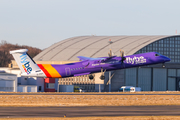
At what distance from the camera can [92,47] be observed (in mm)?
124875

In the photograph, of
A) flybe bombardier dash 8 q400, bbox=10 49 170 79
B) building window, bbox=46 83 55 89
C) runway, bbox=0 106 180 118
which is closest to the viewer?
runway, bbox=0 106 180 118

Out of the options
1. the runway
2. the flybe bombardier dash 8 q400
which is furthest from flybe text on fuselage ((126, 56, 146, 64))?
the runway

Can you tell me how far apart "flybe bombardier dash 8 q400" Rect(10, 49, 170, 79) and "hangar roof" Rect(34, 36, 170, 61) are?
43.7 m

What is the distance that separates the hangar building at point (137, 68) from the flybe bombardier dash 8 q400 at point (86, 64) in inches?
1415

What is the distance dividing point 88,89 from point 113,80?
8723 mm

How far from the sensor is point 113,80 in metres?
107

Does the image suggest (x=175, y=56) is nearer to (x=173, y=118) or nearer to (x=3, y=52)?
(x=173, y=118)

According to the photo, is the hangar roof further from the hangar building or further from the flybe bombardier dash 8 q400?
the flybe bombardier dash 8 q400

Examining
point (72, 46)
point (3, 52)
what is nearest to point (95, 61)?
point (72, 46)

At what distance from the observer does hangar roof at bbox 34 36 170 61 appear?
116 meters

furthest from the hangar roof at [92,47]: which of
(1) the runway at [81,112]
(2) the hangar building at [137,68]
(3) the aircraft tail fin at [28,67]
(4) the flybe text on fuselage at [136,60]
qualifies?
(1) the runway at [81,112]

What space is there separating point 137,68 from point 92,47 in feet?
72.7

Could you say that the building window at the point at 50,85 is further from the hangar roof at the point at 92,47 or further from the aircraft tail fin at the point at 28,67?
the aircraft tail fin at the point at 28,67

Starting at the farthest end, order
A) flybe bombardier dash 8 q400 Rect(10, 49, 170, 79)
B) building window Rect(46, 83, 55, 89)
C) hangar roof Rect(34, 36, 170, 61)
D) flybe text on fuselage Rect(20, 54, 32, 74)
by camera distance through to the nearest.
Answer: hangar roof Rect(34, 36, 170, 61) → building window Rect(46, 83, 55, 89) → flybe text on fuselage Rect(20, 54, 32, 74) → flybe bombardier dash 8 q400 Rect(10, 49, 170, 79)
